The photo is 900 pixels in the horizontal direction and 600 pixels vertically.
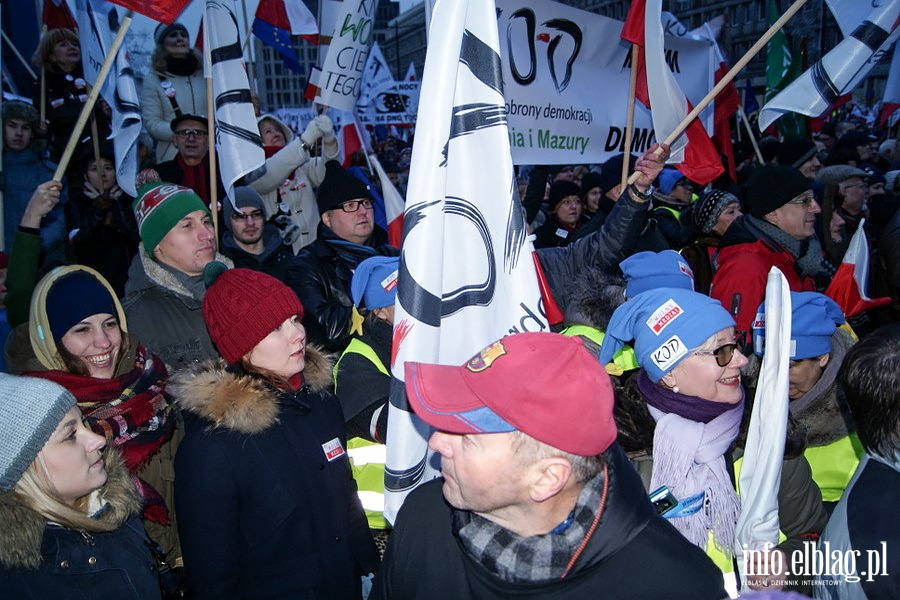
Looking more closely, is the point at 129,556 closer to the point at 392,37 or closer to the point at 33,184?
the point at 33,184

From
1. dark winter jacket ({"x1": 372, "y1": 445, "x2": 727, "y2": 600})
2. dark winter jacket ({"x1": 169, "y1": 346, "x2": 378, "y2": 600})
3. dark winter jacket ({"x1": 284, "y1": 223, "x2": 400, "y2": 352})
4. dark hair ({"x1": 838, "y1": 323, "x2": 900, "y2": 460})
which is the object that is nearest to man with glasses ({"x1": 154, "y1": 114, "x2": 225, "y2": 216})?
dark winter jacket ({"x1": 284, "y1": 223, "x2": 400, "y2": 352})

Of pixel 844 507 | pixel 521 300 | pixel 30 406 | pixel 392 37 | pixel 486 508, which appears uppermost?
pixel 392 37

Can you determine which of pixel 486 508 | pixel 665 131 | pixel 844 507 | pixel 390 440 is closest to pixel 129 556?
pixel 390 440

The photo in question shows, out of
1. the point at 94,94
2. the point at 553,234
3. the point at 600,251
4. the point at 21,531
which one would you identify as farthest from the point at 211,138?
the point at 553,234

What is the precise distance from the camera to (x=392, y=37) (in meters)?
94.3

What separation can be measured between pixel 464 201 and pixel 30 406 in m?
1.41

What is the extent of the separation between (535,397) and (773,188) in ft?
11.2

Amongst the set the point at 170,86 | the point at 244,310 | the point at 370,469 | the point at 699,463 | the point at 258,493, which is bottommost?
the point at 370,469

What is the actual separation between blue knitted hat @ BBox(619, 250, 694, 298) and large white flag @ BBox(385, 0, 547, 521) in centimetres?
105

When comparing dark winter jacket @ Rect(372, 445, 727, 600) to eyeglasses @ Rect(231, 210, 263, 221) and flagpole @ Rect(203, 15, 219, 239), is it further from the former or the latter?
eyeglasses @ Rect(231, 210, 263, 221)

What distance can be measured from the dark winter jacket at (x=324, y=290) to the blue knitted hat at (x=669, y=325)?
1.76m

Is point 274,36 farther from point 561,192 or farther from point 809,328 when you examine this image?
point 809,328

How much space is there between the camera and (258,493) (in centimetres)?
236

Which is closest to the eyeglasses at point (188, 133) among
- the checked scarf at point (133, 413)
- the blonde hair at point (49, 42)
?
the blonde hair at point (49, 42)
